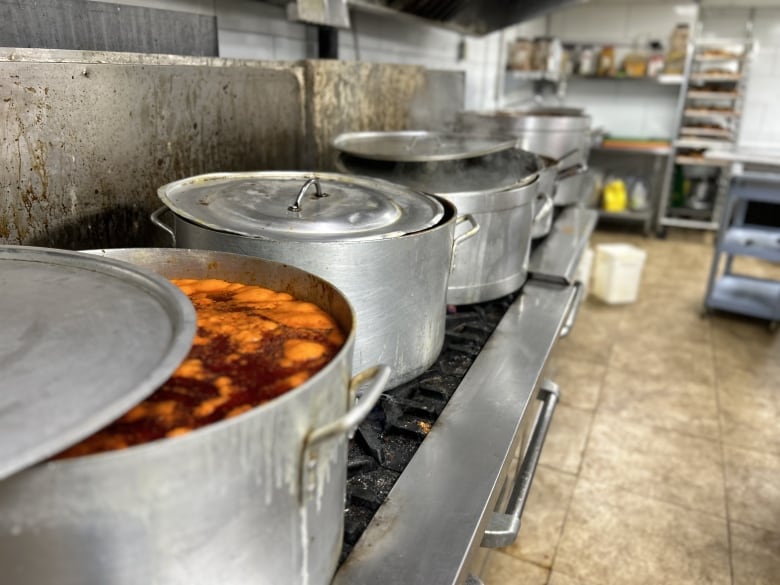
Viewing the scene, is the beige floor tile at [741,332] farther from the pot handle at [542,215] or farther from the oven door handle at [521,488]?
the oven door handle at [521,488]

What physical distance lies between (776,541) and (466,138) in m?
1.87

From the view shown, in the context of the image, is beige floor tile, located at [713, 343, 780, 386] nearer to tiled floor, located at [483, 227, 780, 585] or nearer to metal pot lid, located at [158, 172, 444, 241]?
tiled floor, located at [483, 227, 780, 585]

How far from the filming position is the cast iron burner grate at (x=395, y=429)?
901mm

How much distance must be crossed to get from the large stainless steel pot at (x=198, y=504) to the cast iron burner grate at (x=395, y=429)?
0.78ft

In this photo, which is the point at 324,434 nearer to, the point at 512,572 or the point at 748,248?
the point at 512,572

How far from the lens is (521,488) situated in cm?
128

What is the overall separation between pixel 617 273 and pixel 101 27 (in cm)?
371

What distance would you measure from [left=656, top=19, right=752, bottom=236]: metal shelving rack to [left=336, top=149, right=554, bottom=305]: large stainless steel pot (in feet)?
15.2

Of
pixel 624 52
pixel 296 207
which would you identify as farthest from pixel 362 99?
pixel 624 52

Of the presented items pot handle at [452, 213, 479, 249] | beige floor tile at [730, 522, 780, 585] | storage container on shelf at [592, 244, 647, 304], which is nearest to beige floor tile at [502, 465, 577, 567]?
beige floor tile at [730, 522, 780, 585]

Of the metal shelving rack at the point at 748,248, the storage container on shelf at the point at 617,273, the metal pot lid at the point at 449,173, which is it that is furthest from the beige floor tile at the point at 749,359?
the metal pot lid at the point at 449,173

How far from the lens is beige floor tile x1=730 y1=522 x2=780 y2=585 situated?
1994 millimetres

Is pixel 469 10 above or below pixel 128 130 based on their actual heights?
above

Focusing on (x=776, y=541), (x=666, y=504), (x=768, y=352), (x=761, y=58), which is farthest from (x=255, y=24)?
(x=761, y=58)
